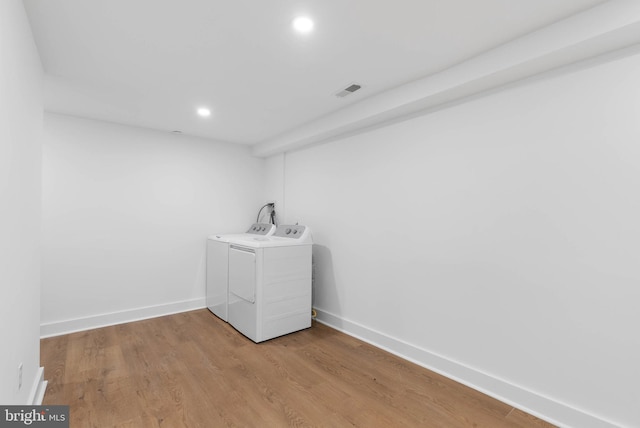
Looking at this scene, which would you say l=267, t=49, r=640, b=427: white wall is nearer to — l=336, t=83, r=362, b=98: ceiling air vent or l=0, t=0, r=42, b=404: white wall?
l=336, t=83, r=362, b=98: ceiling air vent

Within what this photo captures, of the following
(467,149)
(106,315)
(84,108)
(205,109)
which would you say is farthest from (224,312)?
(467,149)

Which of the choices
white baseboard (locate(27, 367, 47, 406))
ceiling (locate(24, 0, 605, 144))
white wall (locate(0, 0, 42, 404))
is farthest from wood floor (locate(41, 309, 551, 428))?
ceiling (locate(24, 0, 605, 144))

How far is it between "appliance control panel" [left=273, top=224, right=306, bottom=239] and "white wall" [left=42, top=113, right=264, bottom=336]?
93cm

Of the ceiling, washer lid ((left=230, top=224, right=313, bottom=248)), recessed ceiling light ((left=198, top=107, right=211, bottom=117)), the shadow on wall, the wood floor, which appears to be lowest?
the wood floor

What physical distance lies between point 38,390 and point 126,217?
189 cm

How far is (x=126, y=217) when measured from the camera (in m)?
3.39

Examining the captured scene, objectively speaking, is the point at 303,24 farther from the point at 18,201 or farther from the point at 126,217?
the point at 126,217

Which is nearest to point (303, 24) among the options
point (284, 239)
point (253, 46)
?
point (253, 46)

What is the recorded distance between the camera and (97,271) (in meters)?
3.21

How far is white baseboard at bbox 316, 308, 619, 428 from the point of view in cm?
168

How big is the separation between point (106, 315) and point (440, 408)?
3.37 m

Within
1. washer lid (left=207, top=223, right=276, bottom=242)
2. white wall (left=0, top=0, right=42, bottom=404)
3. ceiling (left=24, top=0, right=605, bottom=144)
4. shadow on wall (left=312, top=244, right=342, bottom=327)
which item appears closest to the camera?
white wall (left=0, top=0, right=42, bottom=404)

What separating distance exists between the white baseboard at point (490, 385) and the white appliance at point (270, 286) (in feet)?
2.20

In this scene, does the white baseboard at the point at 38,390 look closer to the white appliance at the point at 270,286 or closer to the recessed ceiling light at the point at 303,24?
the white appliance at the point at 270,286
